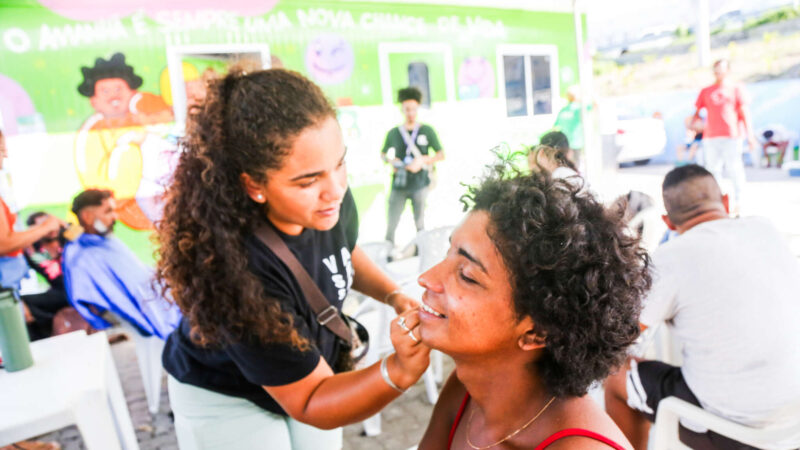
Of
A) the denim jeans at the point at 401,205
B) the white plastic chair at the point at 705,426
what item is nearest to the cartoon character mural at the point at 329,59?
the denim jeans at the point at 401,205

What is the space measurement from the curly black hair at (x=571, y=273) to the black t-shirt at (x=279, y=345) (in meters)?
0.54

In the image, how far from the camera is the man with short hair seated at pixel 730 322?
5.62 ft

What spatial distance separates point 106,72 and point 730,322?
513cm

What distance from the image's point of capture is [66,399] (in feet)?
5.67

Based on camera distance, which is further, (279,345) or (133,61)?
(133,61)

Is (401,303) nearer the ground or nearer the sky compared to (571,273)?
nearer the ground

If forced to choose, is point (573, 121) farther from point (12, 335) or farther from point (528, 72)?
point (12, 335)

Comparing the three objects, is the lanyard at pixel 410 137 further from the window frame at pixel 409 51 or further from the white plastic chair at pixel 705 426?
the white plastic chair at pixel 705 426

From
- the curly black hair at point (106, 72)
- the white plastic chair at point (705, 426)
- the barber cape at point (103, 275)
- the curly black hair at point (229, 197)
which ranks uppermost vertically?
the curly black hair at point (106, 72)

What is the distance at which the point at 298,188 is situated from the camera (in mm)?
1223

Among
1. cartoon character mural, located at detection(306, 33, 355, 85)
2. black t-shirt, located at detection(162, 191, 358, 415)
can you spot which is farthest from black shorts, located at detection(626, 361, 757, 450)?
cartoon character mural, located at detection(306, 33, 355, 85)

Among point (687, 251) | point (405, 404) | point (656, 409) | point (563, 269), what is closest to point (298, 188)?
point (563, 269)

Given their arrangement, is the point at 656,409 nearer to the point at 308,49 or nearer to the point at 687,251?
the point at 687,251

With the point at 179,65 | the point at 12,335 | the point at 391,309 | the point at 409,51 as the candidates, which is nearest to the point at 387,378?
the point at 12,335
